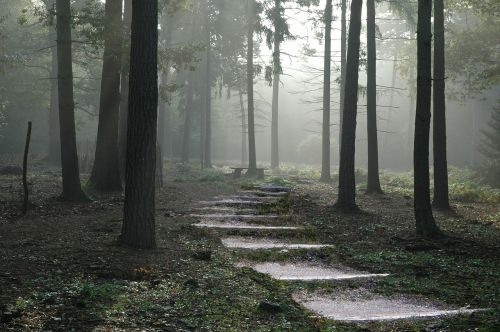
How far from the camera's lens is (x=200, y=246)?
9.06 metres

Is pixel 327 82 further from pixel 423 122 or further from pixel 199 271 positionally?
pixel 199 271

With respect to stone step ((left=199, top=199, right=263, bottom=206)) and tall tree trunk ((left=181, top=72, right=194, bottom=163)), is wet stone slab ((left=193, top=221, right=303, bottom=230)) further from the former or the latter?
tall tree trunk ((left=181, top=72, right=194, bottom=163))

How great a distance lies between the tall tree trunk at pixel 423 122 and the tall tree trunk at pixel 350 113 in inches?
133

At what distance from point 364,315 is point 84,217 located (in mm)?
7520

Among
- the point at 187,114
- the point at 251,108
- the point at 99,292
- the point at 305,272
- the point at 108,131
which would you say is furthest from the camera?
the point at 187,114

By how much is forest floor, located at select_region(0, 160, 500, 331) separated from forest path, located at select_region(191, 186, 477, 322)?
116 mm

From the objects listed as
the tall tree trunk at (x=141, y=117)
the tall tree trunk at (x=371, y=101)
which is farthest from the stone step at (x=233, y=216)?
the tall tree trunk at (x=371, y=101)

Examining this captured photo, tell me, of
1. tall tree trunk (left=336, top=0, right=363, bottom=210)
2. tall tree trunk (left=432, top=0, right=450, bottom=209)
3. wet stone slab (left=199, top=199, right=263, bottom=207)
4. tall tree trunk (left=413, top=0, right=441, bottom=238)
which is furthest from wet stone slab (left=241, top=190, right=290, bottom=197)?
tall tree trunk (left=413, top=0, right=441, bottom=238)

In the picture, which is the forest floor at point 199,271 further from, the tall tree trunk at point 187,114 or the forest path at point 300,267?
the tall tree trunk at point 187,114

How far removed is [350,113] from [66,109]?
7.41 meters

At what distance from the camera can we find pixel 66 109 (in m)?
13.2

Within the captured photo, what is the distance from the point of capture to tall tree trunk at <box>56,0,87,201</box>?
13219mm

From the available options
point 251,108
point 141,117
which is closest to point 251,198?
point 141,117

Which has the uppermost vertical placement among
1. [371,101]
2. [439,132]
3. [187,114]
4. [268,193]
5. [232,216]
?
[187,114]
